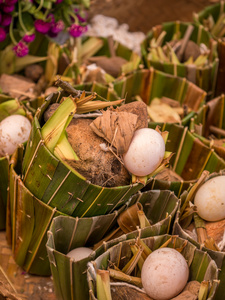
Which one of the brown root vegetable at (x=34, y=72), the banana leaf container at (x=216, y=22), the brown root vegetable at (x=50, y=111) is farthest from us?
the banana leaf container at (x=216, y=22)

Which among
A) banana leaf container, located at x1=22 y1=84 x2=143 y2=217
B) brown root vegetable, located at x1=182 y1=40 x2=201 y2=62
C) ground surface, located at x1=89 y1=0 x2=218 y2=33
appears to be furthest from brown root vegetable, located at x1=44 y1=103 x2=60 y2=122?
ground surface, located at x1=89 y1=0 x2=218 y2=33

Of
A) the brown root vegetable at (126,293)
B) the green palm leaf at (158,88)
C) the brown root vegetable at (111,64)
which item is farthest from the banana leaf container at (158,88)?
the brown root vegetable at (126,293)

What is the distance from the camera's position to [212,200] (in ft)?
4.17

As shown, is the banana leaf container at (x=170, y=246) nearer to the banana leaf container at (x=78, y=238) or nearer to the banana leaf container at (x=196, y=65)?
the banana leaf container at (x=78, y=238)

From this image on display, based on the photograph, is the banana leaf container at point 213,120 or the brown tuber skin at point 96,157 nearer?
the brown tuber skin at point 96,157

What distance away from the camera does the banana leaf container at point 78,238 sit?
111 centimetres

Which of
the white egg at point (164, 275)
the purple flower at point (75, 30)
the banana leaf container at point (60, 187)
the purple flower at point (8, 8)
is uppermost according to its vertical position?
the purple flower at point (8, 8)

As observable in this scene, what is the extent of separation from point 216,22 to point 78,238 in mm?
1691

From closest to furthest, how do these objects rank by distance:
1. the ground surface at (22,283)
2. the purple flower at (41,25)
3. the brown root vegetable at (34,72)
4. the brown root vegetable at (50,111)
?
the brown root vegetable at (50,111), the ground surface at (22,283), the purple flower at (41,25), the brown root vegetable at (34,72)

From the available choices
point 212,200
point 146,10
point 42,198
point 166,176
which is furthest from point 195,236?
point 146,10

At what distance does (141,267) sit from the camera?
46.3 inches

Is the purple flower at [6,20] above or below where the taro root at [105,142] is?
above

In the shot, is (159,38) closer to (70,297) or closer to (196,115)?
(196,115)

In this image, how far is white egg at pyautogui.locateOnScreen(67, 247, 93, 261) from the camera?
1185 millimetres
